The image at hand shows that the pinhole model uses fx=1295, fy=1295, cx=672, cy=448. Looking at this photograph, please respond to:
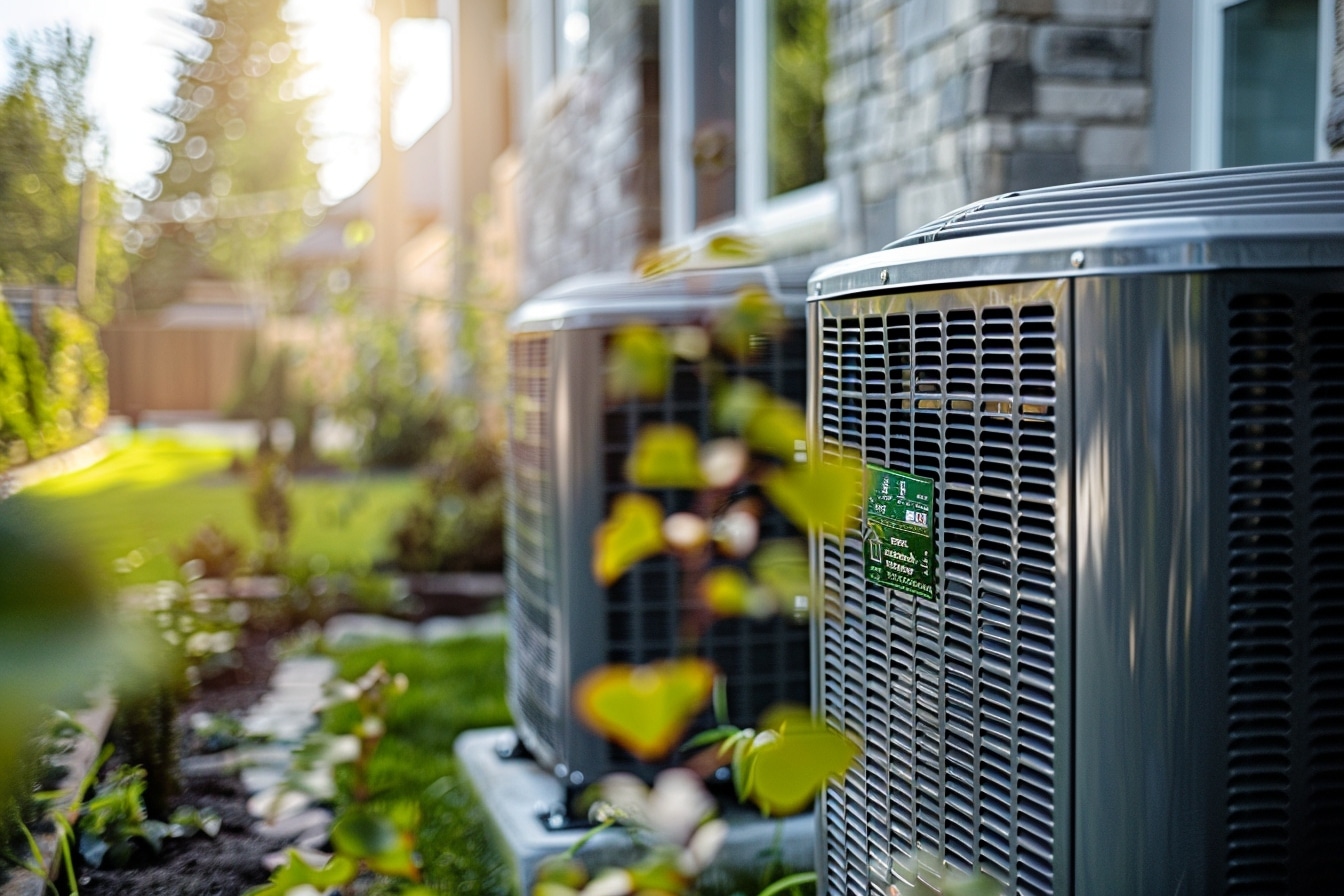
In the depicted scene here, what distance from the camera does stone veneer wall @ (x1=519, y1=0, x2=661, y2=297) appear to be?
5.55 meters

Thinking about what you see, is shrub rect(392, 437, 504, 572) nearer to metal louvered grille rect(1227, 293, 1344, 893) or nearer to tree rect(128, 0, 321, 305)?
tree rect(128, 0, 321, 305)

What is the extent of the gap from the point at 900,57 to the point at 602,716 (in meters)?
2.77

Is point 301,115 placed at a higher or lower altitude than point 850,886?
higher

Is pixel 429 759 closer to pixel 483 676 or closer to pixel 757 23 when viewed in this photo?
pixel 483 676

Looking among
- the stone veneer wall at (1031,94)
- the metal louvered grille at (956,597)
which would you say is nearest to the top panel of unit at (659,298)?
the stone veneer wall at (1031,94)

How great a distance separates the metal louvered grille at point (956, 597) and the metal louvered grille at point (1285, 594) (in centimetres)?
17

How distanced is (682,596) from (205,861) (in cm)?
111

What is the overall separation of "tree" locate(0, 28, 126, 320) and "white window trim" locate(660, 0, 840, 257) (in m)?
1.88

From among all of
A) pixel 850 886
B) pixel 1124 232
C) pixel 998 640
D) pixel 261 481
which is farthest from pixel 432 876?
pixel 261 481

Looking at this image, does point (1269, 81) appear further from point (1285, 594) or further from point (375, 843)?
point (375, 843)

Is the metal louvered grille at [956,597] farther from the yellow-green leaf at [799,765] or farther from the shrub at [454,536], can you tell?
the shrub at [454,536]

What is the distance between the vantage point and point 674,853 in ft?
3.39

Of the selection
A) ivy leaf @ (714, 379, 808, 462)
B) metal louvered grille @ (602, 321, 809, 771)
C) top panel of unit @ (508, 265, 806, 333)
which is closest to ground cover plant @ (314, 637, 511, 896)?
metal louvered grille @ (602, 321, 809, 771)

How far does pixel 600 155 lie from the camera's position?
20.6ft
